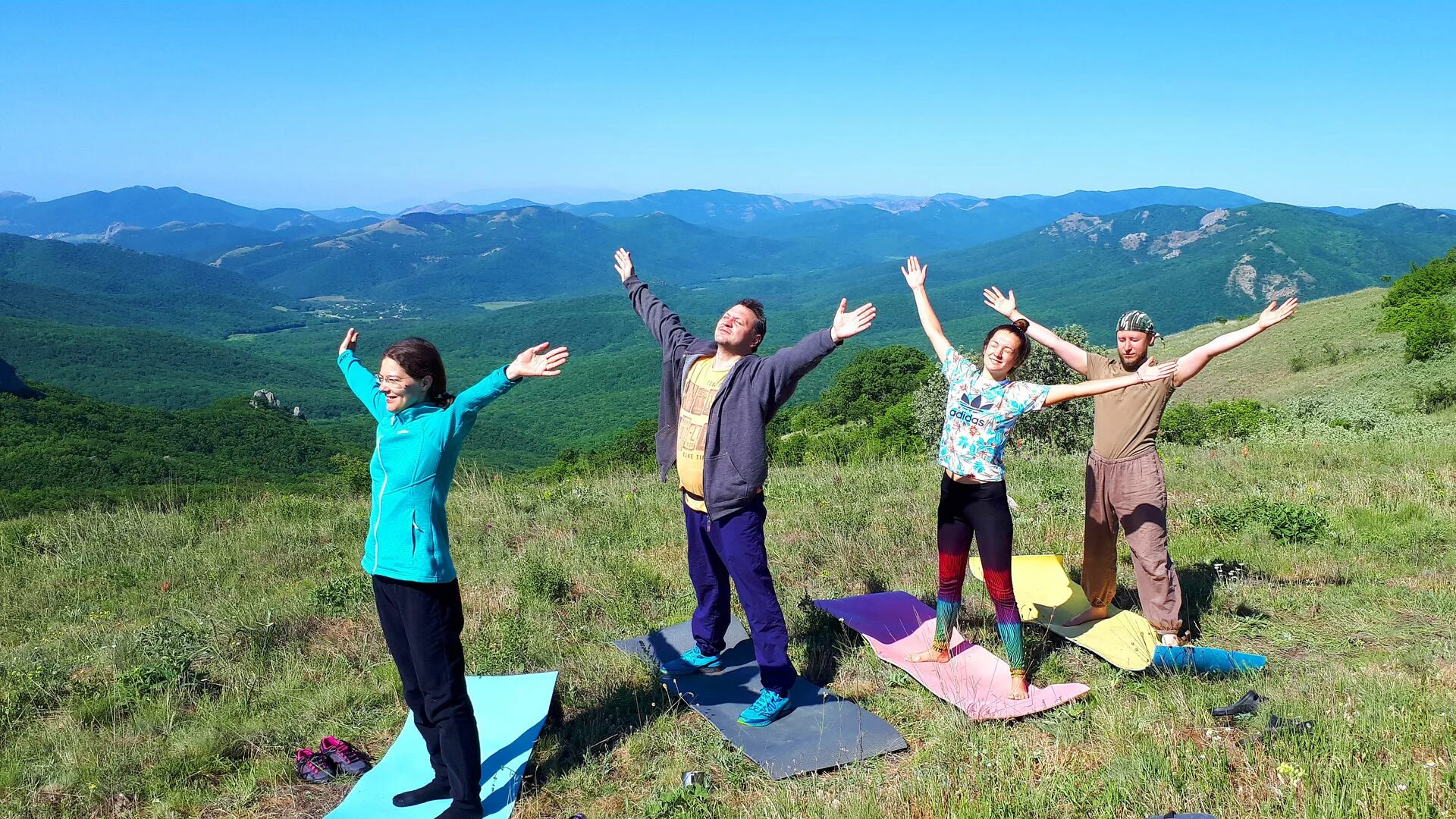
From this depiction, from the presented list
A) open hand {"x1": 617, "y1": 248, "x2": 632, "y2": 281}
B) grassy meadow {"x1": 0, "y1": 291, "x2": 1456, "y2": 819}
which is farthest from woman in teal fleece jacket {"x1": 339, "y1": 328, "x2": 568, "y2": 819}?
open hand {"x1": 617, "y1": 248, "x2": 632, "y2": 281}

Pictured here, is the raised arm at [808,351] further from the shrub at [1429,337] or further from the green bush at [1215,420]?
the shrub at [1429,337]

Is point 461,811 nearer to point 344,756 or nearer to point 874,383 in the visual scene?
point 344,756

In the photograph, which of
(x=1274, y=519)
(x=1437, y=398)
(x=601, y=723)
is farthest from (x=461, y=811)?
(x=1437, y=398)

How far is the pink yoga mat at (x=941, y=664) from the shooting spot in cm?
429

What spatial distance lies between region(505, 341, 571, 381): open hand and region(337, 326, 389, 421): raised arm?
60 centimetres

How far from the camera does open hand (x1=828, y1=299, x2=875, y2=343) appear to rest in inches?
156

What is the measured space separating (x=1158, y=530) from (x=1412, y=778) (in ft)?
6.14

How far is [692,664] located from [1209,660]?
2829 mm

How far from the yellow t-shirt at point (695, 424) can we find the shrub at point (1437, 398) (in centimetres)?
2187

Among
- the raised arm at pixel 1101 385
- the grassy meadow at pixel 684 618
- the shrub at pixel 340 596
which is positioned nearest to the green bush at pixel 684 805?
the grassy meadow at pixel 684 618

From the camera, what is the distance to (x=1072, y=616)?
5367 mm

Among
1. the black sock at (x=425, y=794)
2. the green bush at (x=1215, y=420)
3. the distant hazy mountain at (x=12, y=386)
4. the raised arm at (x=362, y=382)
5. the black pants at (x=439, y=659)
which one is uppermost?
the raised arm at (x=362, y=382)

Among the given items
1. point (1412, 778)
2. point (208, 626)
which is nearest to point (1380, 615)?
point (1412, 778)

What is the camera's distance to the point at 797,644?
18.0ft
